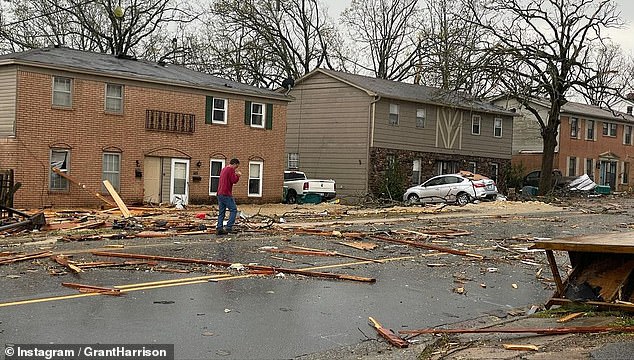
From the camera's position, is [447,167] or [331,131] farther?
[447,167]

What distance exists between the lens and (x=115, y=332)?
7.86m

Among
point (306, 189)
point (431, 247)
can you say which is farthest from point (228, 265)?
point (306, 189)

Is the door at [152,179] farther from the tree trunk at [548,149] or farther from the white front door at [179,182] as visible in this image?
the tree trunk at [548,149]

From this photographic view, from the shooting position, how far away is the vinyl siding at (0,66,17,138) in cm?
2633

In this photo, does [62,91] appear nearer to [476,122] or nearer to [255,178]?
[255,178]

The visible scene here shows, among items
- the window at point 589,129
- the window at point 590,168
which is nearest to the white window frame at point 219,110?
the window at point 589,129

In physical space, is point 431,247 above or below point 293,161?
below

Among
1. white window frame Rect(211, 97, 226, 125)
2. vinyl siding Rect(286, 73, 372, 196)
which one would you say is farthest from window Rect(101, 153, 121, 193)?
vinyl siding Rect(286, 73, 372, 196)

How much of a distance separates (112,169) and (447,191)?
49.7ft

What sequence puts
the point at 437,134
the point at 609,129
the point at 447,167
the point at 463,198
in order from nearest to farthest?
1. the point at 463,198
2. the point at 437,134
3. the point at 447,167
4. the point at 609,129

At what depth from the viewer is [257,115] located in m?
34.4

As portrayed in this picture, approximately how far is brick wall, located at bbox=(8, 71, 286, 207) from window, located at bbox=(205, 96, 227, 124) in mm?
212

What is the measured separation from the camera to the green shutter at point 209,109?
32312mm

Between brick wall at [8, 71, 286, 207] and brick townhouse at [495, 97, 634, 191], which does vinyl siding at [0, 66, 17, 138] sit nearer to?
brick wall at [8, 71, 286, 207]
